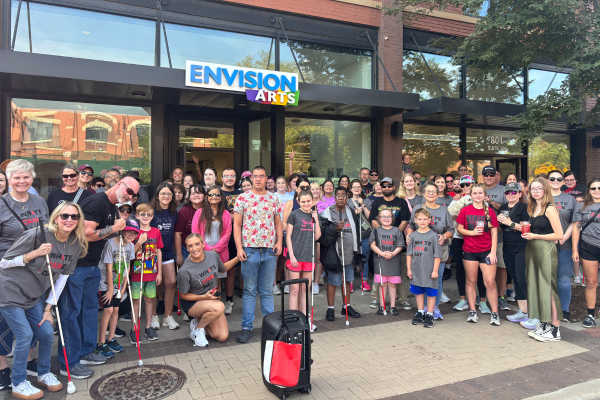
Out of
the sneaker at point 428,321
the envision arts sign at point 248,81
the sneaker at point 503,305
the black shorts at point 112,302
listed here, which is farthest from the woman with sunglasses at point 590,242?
the black shorts at point 112,302

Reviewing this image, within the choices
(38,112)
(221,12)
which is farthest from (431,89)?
(38,112)

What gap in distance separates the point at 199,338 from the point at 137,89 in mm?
5150

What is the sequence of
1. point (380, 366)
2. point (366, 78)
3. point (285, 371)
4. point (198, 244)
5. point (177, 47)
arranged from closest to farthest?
point (285, 371), point (380, 366), point (198, 244), point (177, 47), point (366, 78)

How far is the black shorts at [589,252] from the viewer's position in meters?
5.68

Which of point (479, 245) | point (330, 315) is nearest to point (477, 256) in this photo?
point (479, 245)

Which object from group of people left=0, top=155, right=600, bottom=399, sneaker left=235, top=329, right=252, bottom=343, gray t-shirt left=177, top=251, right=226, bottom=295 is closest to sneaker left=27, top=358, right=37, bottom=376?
group of people left=0, top=155, right=600, bottom=399

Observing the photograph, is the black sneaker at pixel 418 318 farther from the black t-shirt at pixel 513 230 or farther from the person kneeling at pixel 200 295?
the person kneeling at pixel 200 295

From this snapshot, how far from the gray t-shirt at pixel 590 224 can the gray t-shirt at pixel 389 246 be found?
8.51 feet

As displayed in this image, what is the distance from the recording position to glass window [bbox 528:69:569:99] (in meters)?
13.2

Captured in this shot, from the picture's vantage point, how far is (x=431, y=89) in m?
11.8

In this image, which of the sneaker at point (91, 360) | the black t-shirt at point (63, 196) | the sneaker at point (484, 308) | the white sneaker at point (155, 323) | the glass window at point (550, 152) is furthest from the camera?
the glass window at point (550, 152)

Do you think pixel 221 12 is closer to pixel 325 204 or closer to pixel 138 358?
pixel 325 204

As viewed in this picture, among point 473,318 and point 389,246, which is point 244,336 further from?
point 473,318

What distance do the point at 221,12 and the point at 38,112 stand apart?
A: 462cm
